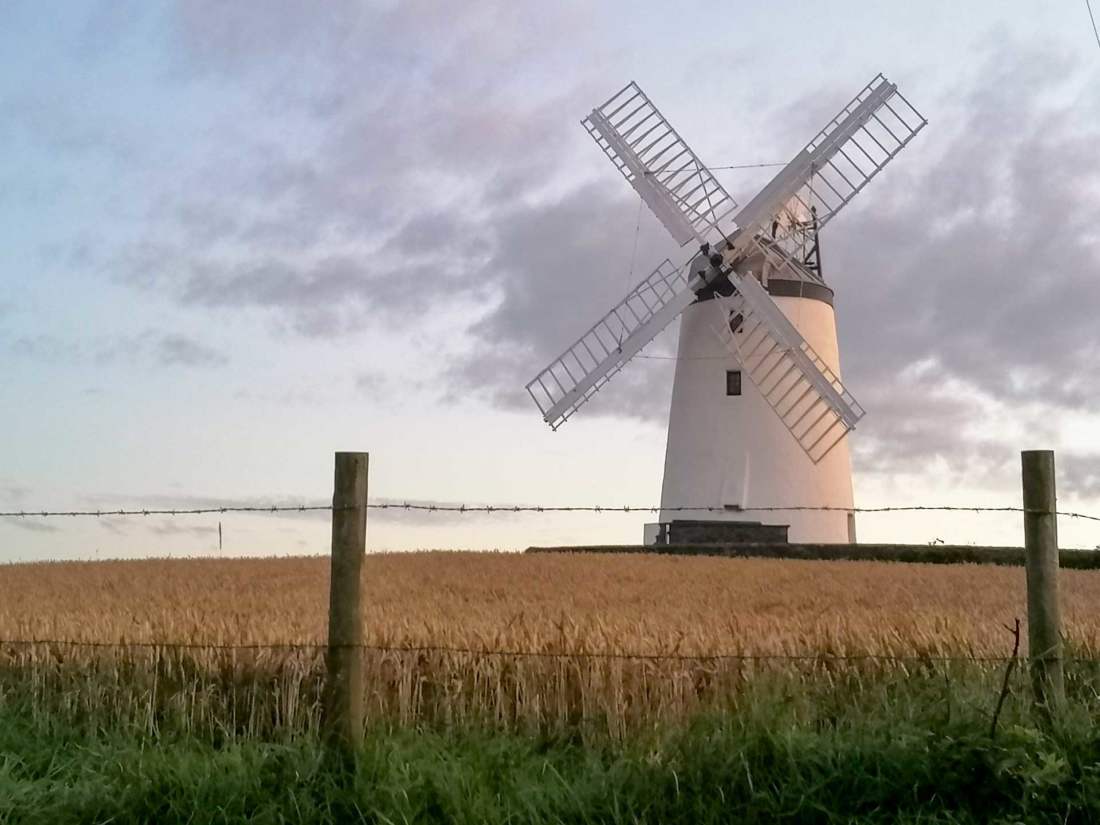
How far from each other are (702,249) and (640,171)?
2.59 metres

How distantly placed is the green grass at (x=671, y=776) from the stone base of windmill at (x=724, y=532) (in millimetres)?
18876

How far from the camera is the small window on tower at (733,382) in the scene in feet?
82.6

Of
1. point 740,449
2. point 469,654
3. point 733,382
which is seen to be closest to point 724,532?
point 740,449

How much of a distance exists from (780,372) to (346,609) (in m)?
20.0

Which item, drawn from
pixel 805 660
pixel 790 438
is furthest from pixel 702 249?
pixel 805 660

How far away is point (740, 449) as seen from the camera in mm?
24781

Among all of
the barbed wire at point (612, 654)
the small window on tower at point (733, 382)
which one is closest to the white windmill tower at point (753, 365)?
the small window on tower at point (733, 382)

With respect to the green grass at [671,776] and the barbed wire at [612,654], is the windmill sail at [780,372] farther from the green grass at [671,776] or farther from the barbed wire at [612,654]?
the green grass at [671,776]

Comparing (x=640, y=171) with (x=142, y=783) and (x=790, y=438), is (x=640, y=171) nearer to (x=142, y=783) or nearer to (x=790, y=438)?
(x=790, y=438)

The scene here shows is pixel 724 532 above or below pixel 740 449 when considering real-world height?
below

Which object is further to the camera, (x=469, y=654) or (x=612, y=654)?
(x=469, y=654)

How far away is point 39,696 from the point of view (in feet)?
24.9

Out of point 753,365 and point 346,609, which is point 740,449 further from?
point 346,609

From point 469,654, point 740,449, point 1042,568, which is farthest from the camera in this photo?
point 740,449
